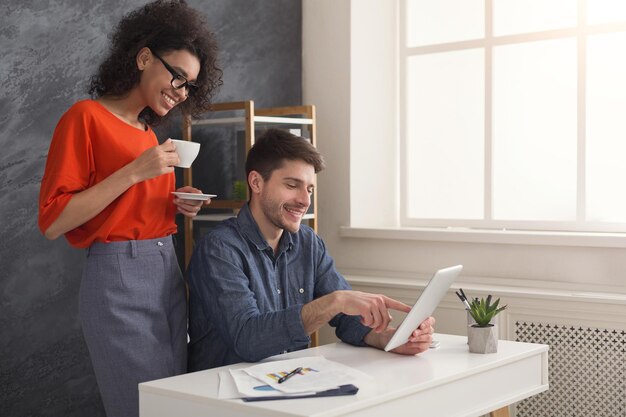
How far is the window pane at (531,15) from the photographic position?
3.92 meters

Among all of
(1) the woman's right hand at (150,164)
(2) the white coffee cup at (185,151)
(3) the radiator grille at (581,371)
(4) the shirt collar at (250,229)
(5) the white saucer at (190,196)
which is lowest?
(3) the radiator grille at (581,371)

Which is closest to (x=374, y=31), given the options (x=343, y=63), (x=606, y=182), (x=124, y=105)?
(x=343, y=63)

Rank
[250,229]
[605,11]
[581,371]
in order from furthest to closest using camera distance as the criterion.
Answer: [605,11], [581,371], [250,229]

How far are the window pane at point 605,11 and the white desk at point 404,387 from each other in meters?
1.84

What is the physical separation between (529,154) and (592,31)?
0.61 metres

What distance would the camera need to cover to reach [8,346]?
301 cm

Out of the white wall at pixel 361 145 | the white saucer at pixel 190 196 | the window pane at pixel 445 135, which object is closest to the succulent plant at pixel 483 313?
the white saucer at pixel 190 196

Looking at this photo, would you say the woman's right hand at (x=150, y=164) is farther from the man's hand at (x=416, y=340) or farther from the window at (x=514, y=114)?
the window at (x=514, y=114)

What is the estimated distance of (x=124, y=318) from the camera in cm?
237

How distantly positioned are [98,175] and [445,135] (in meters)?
2.29

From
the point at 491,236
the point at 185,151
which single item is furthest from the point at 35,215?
the point at 491,236

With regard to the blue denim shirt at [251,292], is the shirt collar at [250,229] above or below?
above

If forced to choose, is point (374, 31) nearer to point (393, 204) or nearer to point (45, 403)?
point (393, 204)

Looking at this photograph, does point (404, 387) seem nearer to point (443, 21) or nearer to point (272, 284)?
point (272, 284)
